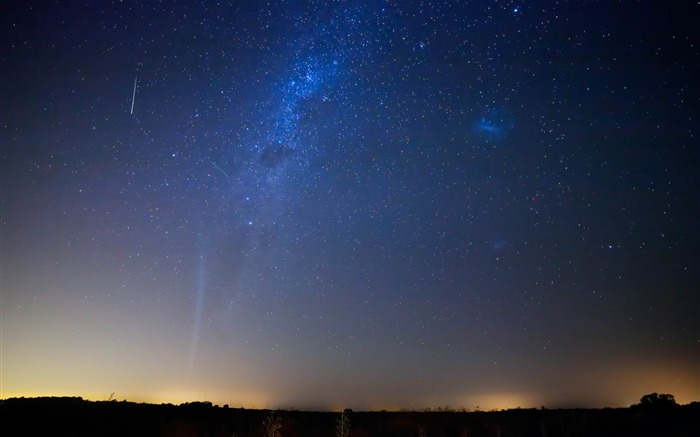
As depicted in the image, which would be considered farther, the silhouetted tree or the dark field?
the silhouetted tree

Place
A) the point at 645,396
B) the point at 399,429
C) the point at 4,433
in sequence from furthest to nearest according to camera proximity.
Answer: the point at 645,396 → the point at 399,429 → the point at 4,433

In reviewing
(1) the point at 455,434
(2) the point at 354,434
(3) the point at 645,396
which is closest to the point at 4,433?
(2) the point at 354,434

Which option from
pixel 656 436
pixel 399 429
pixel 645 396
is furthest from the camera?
pixel 645 396

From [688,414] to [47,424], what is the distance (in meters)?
17.8

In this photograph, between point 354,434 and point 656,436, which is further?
point 354,434

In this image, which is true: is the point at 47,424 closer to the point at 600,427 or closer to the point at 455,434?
the point at 455,434

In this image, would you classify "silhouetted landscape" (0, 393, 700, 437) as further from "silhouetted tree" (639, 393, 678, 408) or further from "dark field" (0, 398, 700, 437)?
"silhouetted tree" (639, 393, 678, 408)

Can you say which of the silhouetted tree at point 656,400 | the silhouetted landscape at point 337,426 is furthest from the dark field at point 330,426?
the silhouetted tree at point 656,400

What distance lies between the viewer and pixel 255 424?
13.9 meters

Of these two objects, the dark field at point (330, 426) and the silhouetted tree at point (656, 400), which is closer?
the dark field at point (330, 426)

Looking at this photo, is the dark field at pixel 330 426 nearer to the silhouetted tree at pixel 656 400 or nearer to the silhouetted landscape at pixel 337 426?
the silhouetted landscape at pixel 337 426

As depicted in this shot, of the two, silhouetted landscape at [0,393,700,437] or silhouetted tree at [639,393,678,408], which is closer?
silhouetted landscape at [0,393,700,437]

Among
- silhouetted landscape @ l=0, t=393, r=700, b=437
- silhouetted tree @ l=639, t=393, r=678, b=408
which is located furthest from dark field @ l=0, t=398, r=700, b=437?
silhouetted tree @ l=639, t=393, r=678, b=408

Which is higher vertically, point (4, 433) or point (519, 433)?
point (4, 433)
